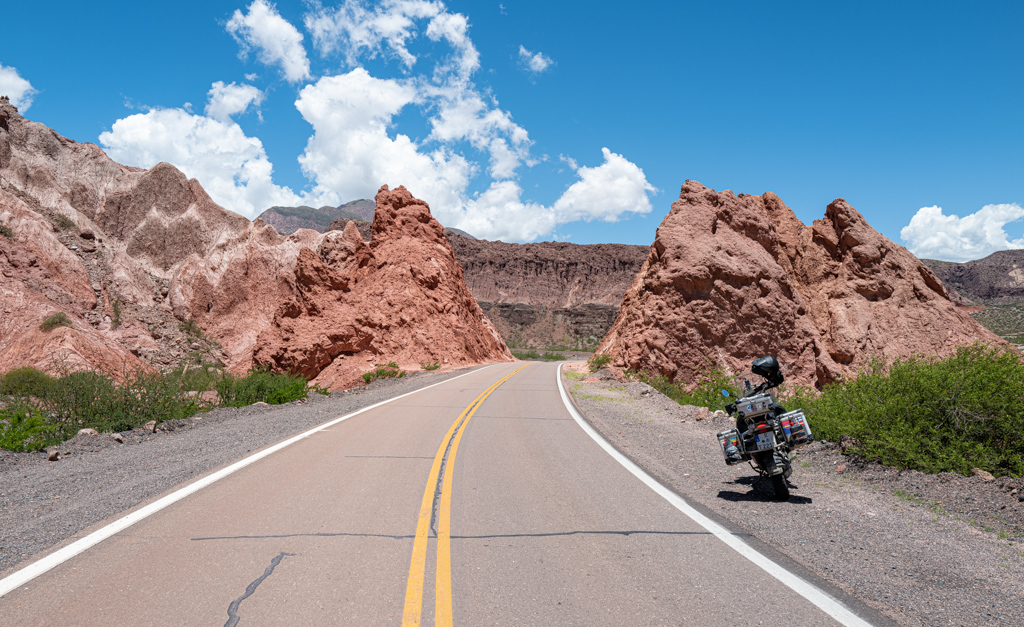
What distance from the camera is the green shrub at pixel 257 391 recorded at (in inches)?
548

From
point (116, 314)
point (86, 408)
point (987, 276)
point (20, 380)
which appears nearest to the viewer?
point (86, 408)

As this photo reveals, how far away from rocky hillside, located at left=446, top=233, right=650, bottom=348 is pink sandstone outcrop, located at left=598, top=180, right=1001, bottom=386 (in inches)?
2892

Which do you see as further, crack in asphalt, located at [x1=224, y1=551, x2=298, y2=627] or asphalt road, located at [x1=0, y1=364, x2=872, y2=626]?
asphalt road, located at [x1=0, y1=364, x2=872, y2=626]

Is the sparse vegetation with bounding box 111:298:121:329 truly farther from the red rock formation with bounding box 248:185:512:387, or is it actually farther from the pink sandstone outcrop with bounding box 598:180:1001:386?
the pink sandstone outcrop with bounding box 598:180:1001:386

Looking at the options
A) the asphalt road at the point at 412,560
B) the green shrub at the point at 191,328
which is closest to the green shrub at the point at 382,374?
the asphalt road at the point at 412,560

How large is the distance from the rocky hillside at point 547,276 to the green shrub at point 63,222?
62534 millimetres

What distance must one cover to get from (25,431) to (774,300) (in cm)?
1921

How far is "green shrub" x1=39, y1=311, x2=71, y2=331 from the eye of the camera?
26.1m

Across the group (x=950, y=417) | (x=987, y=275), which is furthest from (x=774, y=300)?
(x=987, y=275)

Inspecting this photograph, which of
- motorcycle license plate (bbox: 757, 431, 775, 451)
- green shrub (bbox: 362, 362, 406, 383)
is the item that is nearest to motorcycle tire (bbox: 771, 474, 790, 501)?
motorcycle license plate (bbox: 757, 431, 775, 451)

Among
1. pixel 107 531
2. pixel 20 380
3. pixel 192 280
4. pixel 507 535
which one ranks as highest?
pixel 192 280

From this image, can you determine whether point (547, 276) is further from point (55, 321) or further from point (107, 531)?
point (107, 531)

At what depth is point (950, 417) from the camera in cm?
595

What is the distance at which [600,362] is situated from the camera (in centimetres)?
2262
